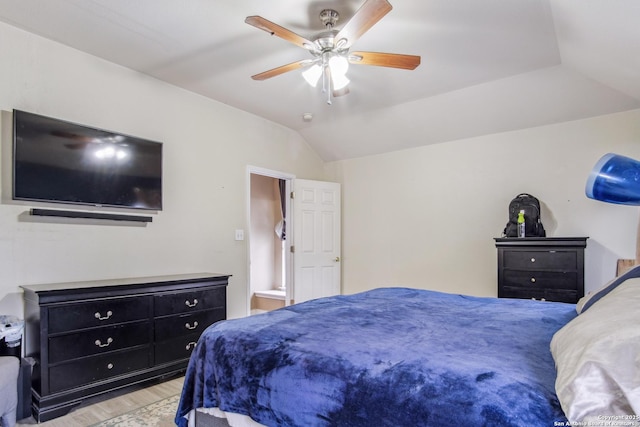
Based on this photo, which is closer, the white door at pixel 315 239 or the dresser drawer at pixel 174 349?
the dresser drawer at pixel 174 349

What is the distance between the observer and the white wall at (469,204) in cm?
342

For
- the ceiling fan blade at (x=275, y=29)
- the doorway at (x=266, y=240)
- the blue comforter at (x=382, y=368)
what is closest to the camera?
the blue comforter at (x=382, y=368)

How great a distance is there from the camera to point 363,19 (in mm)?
1980

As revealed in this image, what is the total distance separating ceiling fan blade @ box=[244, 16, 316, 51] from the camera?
1975 mm

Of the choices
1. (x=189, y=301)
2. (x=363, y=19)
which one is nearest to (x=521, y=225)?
(x=363, y=19)

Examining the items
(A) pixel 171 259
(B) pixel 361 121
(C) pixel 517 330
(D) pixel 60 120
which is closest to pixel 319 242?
(B) pixel 361 121

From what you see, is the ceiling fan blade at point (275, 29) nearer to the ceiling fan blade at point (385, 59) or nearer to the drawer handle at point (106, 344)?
the ceiling fan blade at point (385, 59)

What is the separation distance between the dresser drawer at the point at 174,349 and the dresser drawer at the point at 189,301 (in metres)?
0.22

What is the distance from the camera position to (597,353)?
880mm

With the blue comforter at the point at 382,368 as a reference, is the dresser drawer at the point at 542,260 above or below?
above

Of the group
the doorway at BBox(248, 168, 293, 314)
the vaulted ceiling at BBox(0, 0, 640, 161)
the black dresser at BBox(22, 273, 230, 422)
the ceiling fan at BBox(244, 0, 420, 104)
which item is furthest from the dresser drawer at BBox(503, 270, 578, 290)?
the doorway at BBox(248, 168, 293, 314)

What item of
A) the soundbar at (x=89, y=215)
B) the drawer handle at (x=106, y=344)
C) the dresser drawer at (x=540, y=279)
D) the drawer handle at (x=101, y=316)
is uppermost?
the soundbar at (x=89, y=215)

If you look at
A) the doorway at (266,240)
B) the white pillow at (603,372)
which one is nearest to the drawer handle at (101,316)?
the white pillow at (603,372)

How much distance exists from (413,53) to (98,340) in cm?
311
